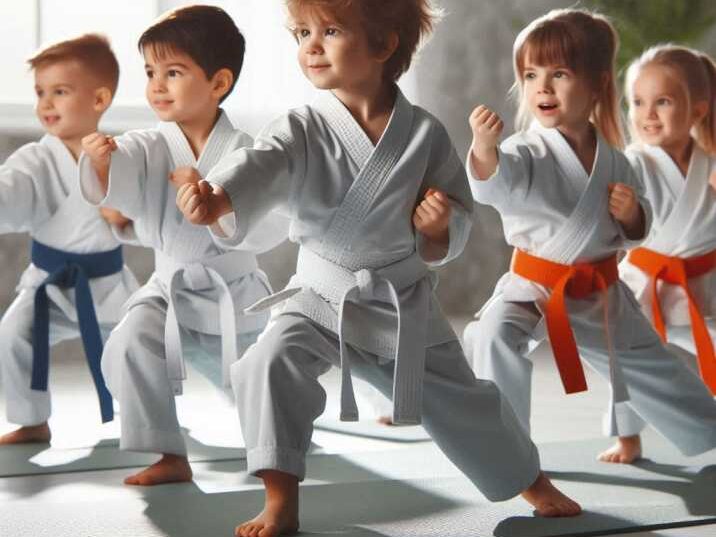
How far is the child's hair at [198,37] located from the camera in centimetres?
286

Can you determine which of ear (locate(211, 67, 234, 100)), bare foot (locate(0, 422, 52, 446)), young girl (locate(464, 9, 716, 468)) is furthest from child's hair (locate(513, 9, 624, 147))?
bare foot (locate(0, 422, 52, 446))

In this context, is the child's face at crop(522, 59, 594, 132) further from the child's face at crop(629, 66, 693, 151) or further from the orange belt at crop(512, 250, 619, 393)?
the child's face at crop(629, 66, 693, 151)

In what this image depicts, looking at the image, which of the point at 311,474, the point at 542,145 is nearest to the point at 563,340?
the point at 542,145

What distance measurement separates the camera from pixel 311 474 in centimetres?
282

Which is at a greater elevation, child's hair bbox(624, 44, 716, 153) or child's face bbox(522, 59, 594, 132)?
child's hair bbox(624, 44, 716, 153)

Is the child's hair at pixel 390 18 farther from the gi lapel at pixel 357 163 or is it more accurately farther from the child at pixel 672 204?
the child at pixel 672 204

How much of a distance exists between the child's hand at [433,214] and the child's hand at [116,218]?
96 cm

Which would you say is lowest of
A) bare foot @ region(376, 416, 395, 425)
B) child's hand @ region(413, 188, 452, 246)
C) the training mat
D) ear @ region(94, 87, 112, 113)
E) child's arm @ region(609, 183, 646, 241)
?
the training mat

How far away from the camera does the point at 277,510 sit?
2.13 m

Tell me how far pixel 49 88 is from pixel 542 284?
1395 millimetres

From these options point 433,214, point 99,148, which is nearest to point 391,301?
point 433,214

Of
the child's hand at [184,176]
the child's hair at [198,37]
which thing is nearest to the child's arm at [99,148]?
the child's hand at [184,176]

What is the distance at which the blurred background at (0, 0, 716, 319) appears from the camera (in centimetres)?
494

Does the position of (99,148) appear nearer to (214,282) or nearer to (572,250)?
(214,282)
